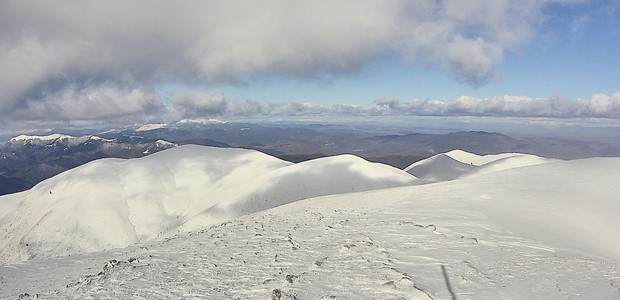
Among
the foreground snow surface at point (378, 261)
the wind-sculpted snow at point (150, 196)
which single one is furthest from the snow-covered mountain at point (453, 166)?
the foreground snow surface at point (378, 261)

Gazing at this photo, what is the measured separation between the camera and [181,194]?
9594 cm

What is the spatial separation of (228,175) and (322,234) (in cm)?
9195

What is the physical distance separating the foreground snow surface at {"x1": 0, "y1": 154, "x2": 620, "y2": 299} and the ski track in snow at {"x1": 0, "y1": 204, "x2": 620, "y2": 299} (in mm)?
48

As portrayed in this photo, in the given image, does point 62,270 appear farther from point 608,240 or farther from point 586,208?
point 586,208

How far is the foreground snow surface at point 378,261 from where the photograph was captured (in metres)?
10.5

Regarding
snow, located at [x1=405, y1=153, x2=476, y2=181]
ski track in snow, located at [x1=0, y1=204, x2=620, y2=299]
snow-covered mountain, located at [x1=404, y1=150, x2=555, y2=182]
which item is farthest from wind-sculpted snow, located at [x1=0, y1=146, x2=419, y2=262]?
snow, located at [x1=405, y1=153, x2=476, y2=181]

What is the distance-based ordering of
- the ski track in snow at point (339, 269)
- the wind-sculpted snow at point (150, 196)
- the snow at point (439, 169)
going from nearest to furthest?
the ski track in snow at point (339, 269) → the wind-sculpted snow at point (150, 196) → the snow at point (439, 169)

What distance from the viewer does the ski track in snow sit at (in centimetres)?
1041

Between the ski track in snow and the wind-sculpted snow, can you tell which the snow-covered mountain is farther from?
the ski track in snow

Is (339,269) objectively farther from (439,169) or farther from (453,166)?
(453,166)

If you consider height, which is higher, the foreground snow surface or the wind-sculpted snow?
the foreground snow surface

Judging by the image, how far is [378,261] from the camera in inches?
515

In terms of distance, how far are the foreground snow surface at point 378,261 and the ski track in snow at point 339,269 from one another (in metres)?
0.05

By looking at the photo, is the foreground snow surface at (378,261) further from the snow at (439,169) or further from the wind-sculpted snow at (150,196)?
the snow at (439,169)
